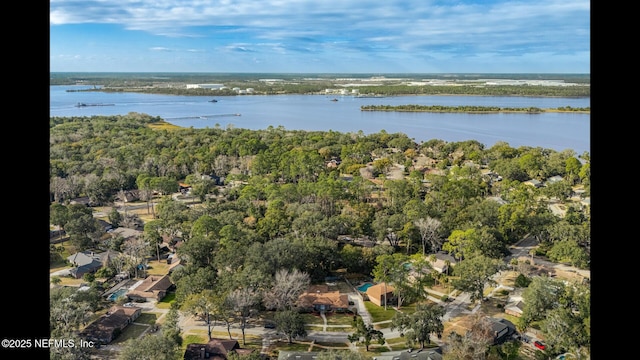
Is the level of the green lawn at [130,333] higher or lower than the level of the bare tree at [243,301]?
lower

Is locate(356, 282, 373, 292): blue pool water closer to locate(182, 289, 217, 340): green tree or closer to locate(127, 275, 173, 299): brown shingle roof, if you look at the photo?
locate(182, 289, 217, 340): green tree

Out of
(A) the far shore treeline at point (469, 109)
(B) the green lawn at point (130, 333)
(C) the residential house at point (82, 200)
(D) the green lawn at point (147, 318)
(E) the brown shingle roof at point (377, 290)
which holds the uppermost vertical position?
(A) the far shore treeline at point (469, 109)

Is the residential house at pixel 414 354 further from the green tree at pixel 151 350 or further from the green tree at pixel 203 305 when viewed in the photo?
the green tree at pixel 151 350

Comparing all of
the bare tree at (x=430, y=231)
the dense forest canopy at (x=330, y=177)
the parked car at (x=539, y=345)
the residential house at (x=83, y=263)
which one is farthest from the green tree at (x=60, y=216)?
the parked car at (x=539, y=345)
